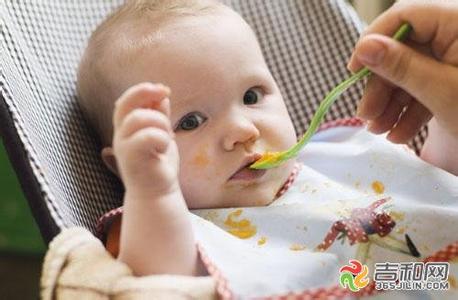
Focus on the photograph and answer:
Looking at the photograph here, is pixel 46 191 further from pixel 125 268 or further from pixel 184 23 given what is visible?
pixel 184 23

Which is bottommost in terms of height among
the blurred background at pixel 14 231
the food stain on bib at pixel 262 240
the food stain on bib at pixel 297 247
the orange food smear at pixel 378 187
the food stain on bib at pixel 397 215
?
the blurred background at pixel 14 231

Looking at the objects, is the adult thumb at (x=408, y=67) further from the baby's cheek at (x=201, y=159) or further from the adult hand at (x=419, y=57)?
the baby's cheek at (x=201, y=159)

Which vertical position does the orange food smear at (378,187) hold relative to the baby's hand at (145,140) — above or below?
below

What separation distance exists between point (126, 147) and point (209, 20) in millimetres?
344

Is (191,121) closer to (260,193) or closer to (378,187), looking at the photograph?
(260,193)

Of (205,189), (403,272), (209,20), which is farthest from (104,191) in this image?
(403,272)

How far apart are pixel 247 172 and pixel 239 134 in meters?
→ 0.05

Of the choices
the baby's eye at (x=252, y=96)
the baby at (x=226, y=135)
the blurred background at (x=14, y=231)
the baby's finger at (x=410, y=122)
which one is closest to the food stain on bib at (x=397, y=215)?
the baby at (x=226, y=135)

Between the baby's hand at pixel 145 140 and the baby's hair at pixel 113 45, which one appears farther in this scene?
the baby's hair at pixel 113 45

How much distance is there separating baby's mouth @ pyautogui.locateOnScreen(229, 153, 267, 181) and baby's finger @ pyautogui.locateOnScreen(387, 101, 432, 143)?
20 centimetres

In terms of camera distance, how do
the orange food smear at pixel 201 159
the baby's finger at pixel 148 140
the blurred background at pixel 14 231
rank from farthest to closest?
the blurred background at pixel 14 231
the orange food smear at pixel 201 159
the baby's finger at pixel 148 140

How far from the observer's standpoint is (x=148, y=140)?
0.69m

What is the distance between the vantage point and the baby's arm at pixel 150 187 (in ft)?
2.30

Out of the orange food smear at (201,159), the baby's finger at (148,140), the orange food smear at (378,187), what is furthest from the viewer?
the orange food smear at (378,187)
